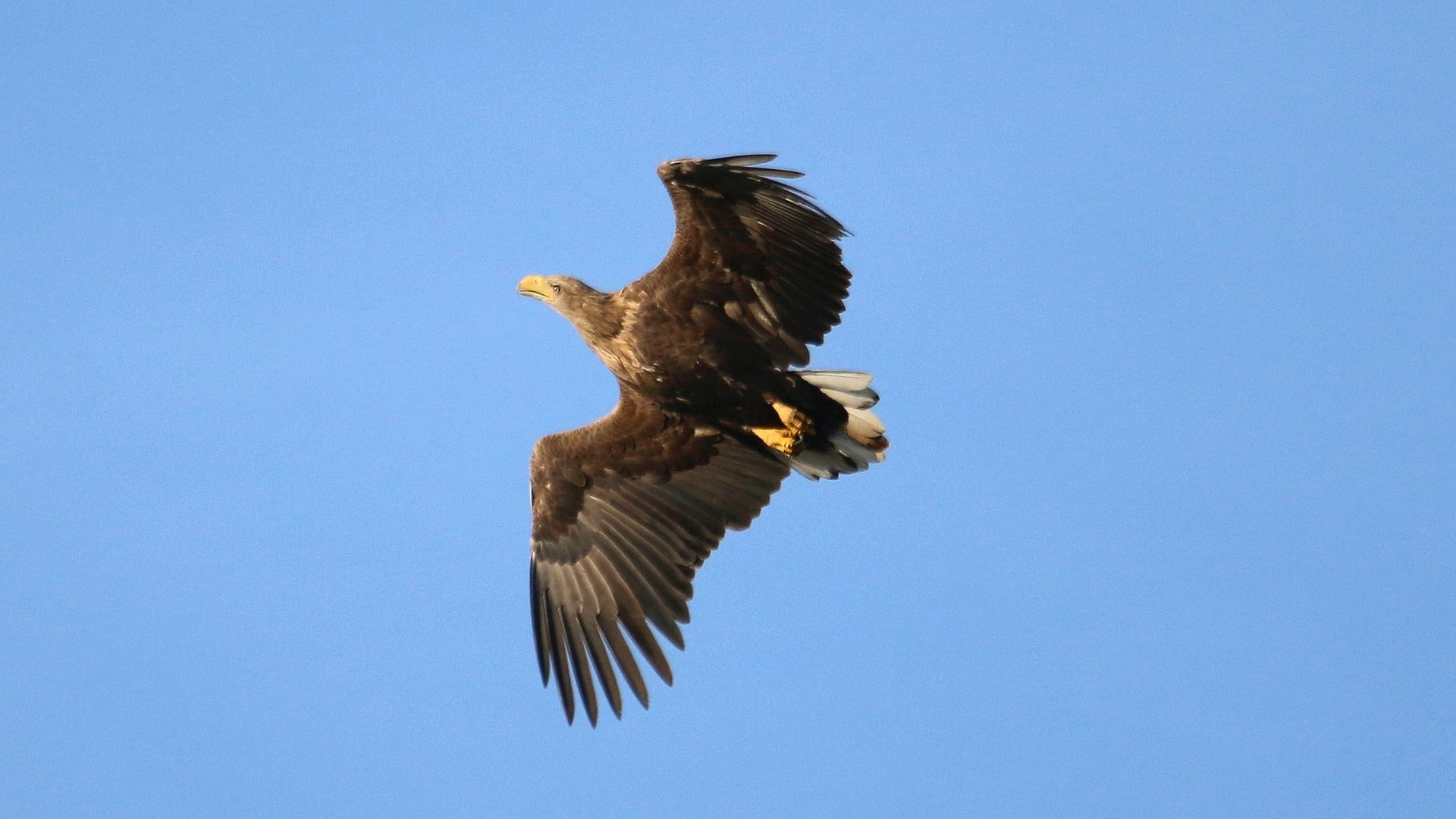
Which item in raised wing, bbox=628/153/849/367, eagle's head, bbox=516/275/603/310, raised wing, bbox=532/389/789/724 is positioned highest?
eagle's head, bbox=516/275/603/310

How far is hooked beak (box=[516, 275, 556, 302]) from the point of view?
1251 centimetres

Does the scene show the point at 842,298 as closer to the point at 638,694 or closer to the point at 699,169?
the point at 699,169

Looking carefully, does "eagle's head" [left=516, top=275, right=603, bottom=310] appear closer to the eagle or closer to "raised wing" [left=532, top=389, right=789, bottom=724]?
the eagle

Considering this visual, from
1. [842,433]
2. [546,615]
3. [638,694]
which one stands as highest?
[842,433]

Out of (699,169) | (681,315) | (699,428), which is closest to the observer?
(699,169)

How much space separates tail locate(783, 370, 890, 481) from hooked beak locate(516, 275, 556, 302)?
80.3 inches

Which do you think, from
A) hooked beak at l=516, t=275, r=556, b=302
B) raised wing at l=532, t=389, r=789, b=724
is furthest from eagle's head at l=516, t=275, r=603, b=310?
raised wing at l=532, t=389, r=789, b=724

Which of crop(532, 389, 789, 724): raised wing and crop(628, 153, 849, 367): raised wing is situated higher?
crop(628, 153, 849, 367): raised wing

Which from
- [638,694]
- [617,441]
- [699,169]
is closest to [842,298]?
[699,169]

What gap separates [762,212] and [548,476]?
3049 mm

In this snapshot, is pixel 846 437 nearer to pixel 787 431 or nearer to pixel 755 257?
pixel 787 431

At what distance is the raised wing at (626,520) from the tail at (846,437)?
0.28 meters

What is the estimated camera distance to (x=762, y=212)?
37.0ft

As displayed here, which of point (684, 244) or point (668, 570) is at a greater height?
point (684, 244)
